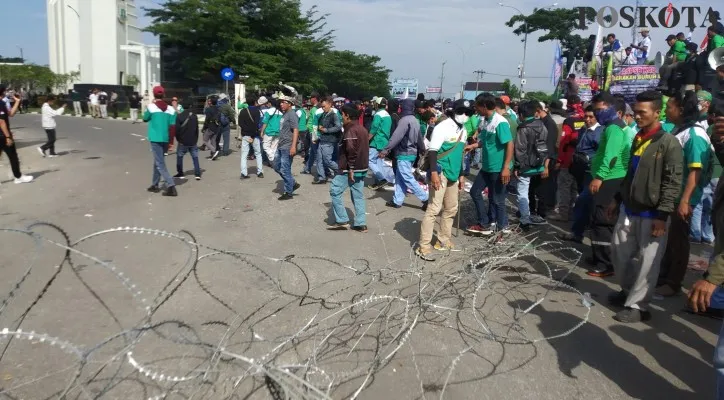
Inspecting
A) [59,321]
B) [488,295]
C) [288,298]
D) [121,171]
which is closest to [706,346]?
[488,295]

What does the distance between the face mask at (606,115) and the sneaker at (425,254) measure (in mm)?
2504

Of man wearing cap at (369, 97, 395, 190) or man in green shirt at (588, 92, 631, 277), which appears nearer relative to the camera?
man in green shirt at (588, 92, 631, 277)

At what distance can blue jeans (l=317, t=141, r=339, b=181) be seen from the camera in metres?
9.87

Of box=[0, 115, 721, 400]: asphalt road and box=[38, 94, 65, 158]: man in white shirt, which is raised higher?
box=[38, 94, 65, 158]: man in white shirt

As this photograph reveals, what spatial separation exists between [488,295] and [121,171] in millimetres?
9548

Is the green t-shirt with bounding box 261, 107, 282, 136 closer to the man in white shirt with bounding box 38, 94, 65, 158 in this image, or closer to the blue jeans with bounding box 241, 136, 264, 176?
the blue jeans with bounding box 241, 136, 264, 176

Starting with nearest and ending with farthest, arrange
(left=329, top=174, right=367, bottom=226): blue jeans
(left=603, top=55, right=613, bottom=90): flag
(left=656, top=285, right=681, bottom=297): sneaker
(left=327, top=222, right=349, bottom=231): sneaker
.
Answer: (left=656, top=285, right=681, bottom=297): sneaker → (left=329, top=174, right=367, bottom=226): blue jeans → (left=327, top=222, right=349, bottom=231): sneaker → (left=603, top=55, right=613, bottom=90): flag

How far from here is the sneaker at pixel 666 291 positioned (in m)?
4.81

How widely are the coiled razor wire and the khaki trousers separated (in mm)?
315

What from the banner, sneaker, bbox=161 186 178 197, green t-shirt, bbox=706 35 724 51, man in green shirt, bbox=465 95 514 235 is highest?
green t-shirt, bbox=706 35 724 51

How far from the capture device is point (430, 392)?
10.2 ft

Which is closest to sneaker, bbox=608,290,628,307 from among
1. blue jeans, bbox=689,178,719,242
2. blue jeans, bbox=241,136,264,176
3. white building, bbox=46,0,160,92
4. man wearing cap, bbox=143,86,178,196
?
blue jeans, bbox=689,178,719,242

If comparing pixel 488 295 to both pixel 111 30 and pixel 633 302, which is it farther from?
pixel 111 30

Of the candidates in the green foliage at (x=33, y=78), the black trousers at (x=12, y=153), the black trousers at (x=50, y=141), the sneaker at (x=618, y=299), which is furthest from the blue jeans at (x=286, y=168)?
the green foliage at (x=33, y=78)
